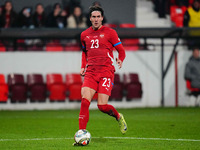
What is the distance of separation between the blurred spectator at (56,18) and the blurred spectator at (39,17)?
8.7 inches

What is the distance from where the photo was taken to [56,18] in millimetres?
18391

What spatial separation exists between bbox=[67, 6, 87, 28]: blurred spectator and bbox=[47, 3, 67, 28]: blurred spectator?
0.34 m

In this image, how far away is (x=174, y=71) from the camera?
18.7 m

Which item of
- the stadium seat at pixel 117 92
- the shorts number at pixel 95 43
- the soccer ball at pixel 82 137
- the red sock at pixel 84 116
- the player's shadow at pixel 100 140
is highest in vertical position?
the shorts number at pixel 95 43

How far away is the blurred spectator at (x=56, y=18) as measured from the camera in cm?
1836

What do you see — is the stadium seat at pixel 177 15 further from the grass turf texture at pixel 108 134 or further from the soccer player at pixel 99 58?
the soccer player at pixel 99 58

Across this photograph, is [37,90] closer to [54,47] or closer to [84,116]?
[54,47]

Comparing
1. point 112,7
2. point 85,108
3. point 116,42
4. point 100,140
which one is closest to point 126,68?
point 112,7

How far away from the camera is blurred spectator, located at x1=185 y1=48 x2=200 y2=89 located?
1808 cm

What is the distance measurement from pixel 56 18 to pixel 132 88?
3.83 meters

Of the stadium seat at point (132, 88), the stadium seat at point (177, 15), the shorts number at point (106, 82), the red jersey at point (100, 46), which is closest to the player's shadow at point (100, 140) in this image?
the shorts number at point (106, 82)

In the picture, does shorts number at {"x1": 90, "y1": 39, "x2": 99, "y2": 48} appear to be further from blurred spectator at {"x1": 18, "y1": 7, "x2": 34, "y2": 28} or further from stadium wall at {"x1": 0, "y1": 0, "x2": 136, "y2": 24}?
stadium wall at {"x1": 0, "y1": 0, "x2": 136, "y2": 24}

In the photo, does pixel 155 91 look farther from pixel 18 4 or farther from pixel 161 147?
pixel 161 147

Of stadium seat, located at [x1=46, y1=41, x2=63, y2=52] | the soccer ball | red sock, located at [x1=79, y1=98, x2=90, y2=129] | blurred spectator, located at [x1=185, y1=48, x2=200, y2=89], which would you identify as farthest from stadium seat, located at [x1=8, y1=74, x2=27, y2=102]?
the soccer ball
